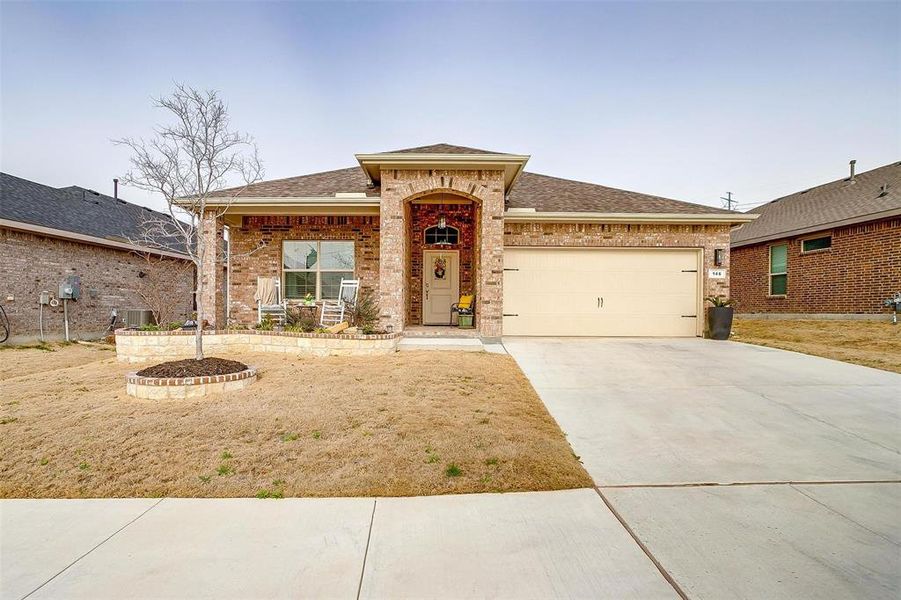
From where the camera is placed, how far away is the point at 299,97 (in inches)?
480

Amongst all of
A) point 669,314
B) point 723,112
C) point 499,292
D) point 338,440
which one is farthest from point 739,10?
point 338,440

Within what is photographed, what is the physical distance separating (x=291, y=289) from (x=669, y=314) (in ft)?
30.8

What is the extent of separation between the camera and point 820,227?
11.7m

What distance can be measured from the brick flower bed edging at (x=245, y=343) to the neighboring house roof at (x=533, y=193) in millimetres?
3577

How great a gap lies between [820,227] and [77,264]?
2107 cm

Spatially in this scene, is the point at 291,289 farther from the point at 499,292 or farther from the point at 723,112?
the point at 723,112

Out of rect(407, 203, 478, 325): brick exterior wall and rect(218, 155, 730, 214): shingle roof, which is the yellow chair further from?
rect(218, 155, 730, 214): shingle roof

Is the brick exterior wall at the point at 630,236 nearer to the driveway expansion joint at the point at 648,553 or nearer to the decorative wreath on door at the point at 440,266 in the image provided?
the decorative wreath on door at the point at 440,266

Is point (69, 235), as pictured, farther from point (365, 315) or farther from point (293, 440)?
point (293, 440)

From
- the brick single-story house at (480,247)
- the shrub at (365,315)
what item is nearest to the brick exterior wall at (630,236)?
the brick single-story house at (480,247)

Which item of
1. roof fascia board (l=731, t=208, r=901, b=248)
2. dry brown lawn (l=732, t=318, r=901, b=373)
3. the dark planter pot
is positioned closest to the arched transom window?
the dark planter pot

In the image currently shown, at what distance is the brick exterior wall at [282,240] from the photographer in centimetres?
1057

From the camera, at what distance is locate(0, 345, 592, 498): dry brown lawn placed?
313cm

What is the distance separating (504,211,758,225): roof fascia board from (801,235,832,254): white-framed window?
4.16 metres
